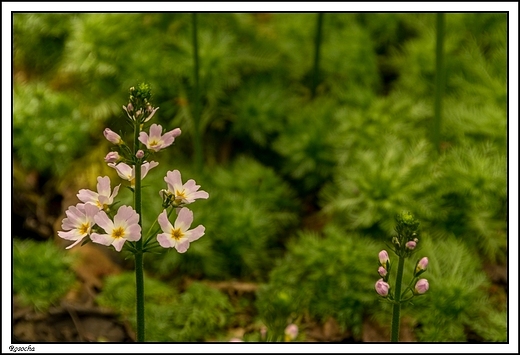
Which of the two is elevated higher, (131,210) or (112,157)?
(112,157)

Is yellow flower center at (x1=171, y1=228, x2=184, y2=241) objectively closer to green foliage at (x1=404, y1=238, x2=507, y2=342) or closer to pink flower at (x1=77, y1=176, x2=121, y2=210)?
pink flower at (x1=77, y1=176, x2=121, y2=210)

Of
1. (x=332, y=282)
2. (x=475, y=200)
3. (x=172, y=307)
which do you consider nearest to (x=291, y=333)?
(x=332, y=282)

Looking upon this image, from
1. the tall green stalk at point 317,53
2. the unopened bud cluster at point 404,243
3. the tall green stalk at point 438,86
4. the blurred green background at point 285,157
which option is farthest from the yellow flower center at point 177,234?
the tall green stalk at point 317,53

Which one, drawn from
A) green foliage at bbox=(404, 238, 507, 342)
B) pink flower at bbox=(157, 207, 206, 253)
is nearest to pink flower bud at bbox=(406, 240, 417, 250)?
pink flower at bbox=(157, 207, 206, 253)

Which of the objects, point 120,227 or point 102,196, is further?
point 102,196

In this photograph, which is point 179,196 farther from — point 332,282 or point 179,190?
→ point 332,282

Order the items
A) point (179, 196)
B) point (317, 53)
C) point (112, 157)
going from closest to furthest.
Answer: point (112, 157) → point (179, 196) → point (317, 53)

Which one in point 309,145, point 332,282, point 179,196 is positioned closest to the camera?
point 179,196

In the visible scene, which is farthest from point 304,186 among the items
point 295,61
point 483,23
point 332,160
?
point 483,23
